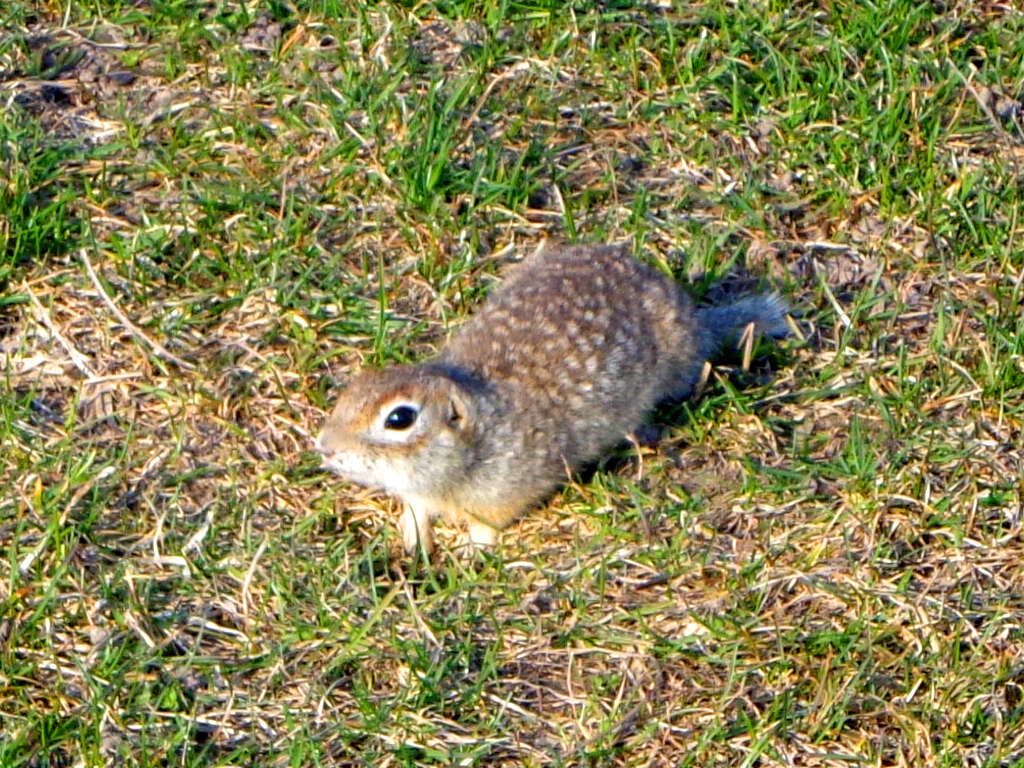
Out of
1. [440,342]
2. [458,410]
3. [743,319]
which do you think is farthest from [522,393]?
[743,319]

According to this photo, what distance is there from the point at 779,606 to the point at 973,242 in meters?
2.12

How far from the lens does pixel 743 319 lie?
6.45 meters

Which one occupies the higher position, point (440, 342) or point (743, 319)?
point (743, 319)

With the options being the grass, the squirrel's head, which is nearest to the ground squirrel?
the squirrel's head

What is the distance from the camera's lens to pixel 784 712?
5.13 meters

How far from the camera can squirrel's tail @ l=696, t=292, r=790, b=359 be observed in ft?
21.0

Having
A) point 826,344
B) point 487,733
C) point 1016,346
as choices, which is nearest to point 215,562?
point 487,733

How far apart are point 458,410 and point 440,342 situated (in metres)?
0.86

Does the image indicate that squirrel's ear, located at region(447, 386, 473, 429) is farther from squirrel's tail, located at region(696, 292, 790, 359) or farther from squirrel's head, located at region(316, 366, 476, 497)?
squirrel's tail, located at region(696, 292, 790, 359)

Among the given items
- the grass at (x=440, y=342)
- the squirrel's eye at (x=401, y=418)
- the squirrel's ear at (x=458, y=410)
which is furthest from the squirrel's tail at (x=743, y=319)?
the squirrel's eye at (x=401, y=418)

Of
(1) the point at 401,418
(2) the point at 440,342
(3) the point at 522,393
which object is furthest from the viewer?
(2) the point at 440,342

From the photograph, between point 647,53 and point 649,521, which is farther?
point 647,53

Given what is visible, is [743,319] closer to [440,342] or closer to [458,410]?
[440,342]

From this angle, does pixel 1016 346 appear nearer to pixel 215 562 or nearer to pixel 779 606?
pixel 779 606
